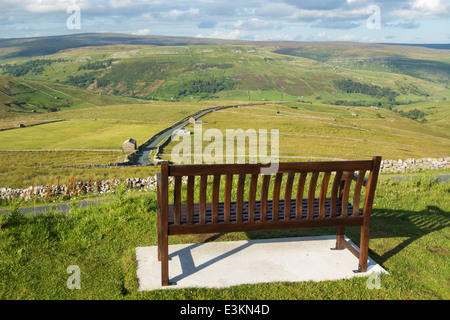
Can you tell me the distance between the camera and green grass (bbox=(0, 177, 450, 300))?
4.77 meters

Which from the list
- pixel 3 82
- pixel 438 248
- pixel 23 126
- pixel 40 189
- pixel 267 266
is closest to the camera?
pixel 267 266

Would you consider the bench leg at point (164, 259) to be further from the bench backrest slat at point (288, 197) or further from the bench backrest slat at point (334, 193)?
the bench backrest slat at point (334, 193)

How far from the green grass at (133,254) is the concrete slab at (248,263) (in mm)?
170

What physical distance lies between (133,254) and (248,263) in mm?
1801

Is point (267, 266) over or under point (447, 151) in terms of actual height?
over

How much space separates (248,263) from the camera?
5.57 metres

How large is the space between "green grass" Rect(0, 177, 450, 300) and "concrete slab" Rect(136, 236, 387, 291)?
17cm

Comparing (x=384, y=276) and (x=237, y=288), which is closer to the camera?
(x=237, y=288)

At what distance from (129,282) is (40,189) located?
14.6 meters

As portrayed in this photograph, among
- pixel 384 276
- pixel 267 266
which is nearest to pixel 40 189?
pixel 267 266

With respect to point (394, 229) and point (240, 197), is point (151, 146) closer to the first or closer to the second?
point (394, 229)

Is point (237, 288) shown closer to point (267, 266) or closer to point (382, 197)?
point (267, 266)

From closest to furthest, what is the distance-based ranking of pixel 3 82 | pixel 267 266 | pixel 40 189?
pixel 267 266 < pixel 40 189 < pixel 3 82

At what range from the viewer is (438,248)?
6359 millimetres
